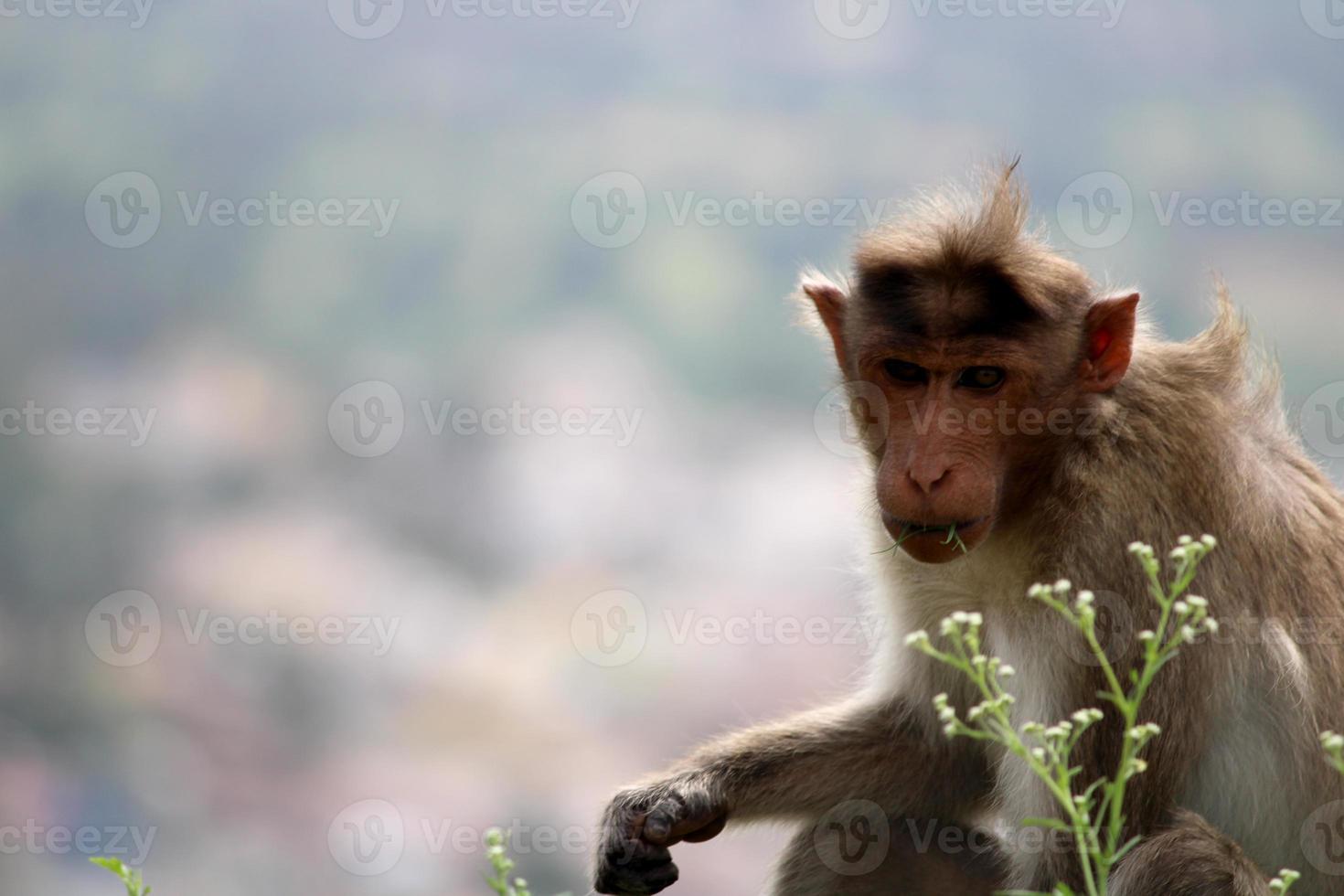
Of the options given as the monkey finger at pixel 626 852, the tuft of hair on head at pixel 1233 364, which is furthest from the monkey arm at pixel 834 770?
the tuft of hair on head at pixel 1233 364

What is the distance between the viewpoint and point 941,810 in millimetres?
6500

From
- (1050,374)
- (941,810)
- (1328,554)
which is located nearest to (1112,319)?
(1050,374)

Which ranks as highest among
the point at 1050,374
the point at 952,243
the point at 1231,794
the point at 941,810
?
the point at 952,243

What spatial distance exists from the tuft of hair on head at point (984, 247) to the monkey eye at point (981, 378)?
0.26 meters

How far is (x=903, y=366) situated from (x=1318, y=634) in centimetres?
173

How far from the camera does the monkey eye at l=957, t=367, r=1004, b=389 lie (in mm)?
5418

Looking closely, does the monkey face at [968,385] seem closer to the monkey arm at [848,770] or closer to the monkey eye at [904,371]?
the monkey eye at [904,371]

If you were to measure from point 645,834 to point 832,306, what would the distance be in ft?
6.88

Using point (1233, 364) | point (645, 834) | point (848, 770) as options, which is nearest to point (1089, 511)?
point (1233, 364)

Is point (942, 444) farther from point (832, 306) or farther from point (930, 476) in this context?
point (832, 306)

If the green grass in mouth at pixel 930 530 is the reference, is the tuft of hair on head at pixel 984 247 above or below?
above

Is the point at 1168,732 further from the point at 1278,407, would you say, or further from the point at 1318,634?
the point at 1278,407

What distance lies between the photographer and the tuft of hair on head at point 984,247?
5.47 m

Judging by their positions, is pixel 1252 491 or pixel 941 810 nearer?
pixel 1252 491
